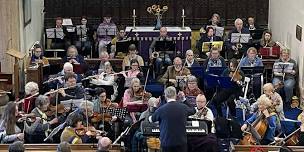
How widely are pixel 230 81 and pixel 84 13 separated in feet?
23.4

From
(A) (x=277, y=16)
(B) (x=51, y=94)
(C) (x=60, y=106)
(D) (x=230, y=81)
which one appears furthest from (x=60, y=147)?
(A) (x=277, y=16)

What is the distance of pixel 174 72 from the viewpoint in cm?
1253

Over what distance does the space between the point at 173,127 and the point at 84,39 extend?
27.3 ft

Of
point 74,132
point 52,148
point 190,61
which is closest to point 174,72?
point 190,61

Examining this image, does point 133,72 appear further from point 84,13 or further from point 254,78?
point 84,13

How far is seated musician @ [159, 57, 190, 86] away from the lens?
12384 mm

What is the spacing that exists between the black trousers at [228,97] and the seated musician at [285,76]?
1.33 meters

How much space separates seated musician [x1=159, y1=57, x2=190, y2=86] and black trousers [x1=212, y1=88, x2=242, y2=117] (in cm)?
86

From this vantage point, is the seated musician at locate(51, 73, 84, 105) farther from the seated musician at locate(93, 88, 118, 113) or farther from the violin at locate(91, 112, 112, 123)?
the violin at locate(91, 112, 112, 123)

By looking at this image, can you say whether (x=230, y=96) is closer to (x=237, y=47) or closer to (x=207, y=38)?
(x=237, y=47)

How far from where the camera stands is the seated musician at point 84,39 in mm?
15875

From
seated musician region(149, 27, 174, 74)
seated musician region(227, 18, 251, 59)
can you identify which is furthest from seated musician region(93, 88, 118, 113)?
seated musician region(227, 18, 251, 59)

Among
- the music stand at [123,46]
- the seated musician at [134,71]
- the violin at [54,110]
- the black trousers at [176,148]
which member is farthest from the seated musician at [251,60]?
the black trousers at [176,148]

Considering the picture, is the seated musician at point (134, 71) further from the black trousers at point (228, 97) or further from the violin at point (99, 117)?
the violin at point (99, 117)
